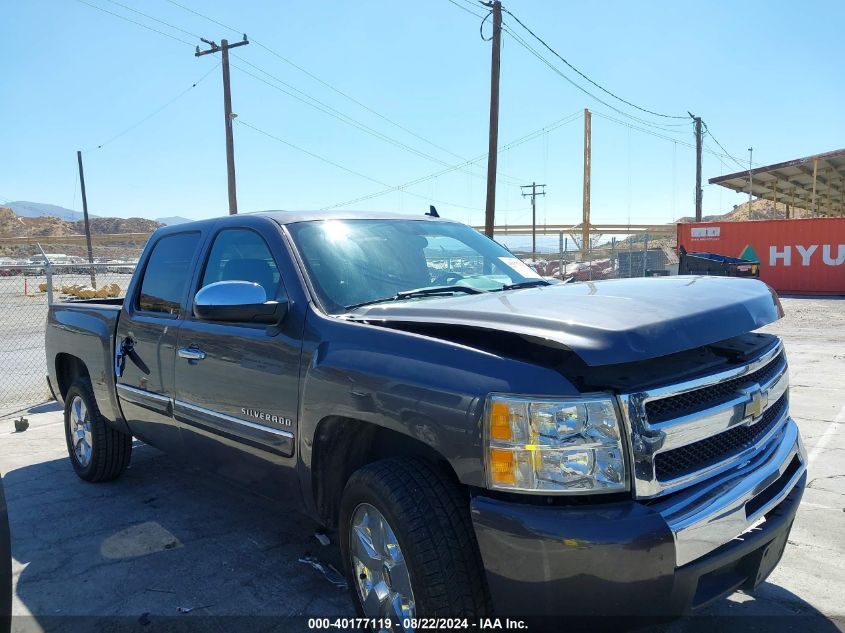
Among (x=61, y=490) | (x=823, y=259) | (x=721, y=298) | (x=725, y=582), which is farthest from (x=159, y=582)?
(x=823, y=259)

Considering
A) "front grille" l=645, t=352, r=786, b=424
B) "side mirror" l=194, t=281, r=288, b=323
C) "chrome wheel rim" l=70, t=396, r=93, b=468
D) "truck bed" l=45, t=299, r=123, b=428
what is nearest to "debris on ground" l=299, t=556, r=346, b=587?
"side mirror" l=194, t=281, r=288, b=323

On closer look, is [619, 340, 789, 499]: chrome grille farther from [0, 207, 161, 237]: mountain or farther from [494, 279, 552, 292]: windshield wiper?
[0, 207, 161, 237]: mountain

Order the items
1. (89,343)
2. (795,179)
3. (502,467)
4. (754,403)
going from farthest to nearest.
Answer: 1. (795,179)
2. (89,343)
3. (754,403)
4. (502,467)

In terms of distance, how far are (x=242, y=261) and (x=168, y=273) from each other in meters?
0.86

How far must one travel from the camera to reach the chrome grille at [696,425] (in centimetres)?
203

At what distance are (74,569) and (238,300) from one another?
189 cm

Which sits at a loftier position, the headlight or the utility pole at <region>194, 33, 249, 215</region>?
the utility pole at <region>194, 33, 249, 215</region>

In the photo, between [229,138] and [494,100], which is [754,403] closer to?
[494,100]

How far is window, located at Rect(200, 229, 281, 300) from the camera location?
3.36 m

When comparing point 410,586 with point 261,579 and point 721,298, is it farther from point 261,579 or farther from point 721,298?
point 721,298

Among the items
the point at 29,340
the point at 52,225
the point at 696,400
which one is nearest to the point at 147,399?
the point at 696,400

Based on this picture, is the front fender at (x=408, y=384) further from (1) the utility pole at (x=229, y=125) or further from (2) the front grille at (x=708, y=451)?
(1) the utility pole at (x=229, y=125)

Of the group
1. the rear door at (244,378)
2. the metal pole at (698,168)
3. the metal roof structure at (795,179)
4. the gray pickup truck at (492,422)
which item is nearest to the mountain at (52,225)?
→ the metal pole at (698,168)

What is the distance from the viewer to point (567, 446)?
2008 millimetres
